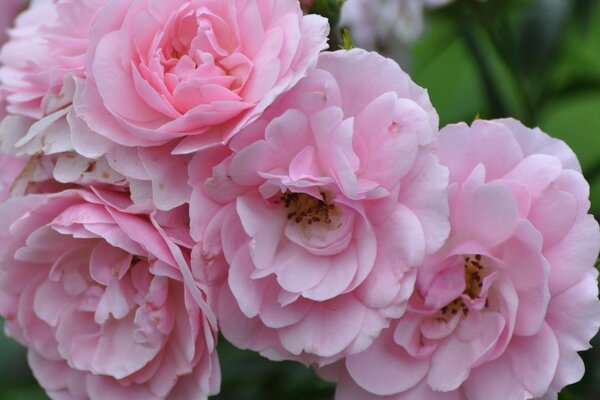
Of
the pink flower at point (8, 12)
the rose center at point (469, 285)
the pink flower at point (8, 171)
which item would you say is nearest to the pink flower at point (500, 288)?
the rose center at point (469, 285)

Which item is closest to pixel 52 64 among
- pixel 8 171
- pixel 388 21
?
pixel 8 171

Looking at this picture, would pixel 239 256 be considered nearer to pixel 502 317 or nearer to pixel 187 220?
pixel 187 220

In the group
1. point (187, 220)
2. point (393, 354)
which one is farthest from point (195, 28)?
point (393, 354)

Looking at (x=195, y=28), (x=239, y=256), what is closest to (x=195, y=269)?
(x=239, y=256)

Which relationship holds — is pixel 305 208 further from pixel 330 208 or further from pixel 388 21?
pixel 388 21

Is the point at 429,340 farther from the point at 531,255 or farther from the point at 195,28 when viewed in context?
the point at 195,28

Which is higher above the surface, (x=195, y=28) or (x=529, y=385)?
(x=195, y=28)
